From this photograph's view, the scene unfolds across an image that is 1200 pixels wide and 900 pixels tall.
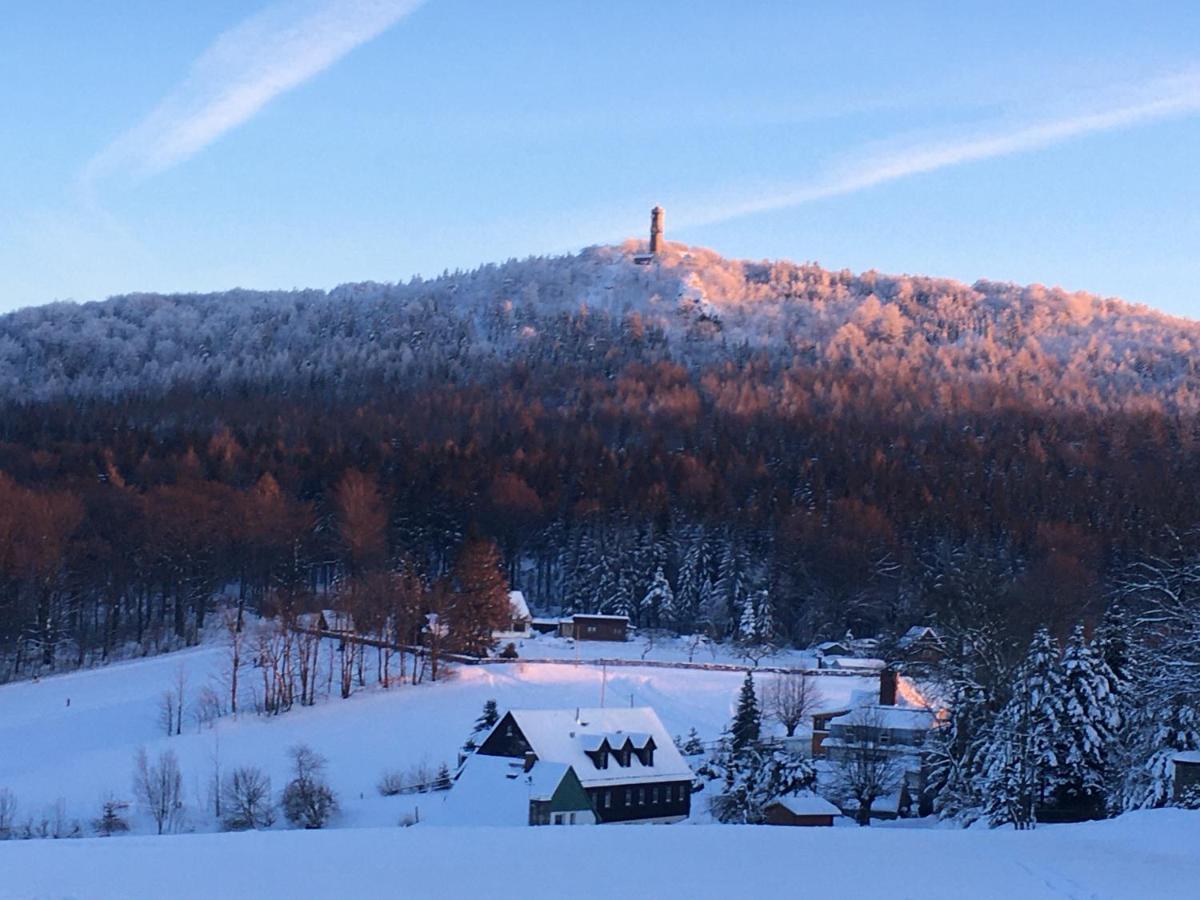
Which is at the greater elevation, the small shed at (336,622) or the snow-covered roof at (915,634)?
the snow-covered roof at (915,634)

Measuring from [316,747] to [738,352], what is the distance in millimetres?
105593

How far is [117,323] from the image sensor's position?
164625mm

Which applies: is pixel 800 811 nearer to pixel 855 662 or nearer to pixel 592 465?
pixel 855 662

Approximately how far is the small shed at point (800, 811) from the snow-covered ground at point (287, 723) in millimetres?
9159

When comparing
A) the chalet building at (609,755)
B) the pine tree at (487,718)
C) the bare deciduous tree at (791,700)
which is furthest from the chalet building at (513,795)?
the bare deciduous tree at (791,700)

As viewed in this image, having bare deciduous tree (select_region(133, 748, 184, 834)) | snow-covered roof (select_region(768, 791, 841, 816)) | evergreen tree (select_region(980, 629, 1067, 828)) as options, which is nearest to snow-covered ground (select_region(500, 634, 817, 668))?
bare deciduous tree (select_region(133, 748, 184, 834))

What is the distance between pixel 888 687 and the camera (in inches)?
1689

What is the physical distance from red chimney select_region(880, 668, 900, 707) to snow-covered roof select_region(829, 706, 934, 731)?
1216 millimetres

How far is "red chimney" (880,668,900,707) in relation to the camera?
4253 centimetres

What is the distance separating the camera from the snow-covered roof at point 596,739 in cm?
3272

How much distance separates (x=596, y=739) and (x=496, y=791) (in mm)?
4682

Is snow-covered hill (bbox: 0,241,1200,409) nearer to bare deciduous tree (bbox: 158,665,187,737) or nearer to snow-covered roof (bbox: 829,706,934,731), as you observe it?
bare deciduous tree (bbox: 158,665,187,737)

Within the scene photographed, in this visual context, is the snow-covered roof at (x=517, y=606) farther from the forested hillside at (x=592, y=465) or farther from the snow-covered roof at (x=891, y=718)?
the snow-covered roof at (x=891, y=718)

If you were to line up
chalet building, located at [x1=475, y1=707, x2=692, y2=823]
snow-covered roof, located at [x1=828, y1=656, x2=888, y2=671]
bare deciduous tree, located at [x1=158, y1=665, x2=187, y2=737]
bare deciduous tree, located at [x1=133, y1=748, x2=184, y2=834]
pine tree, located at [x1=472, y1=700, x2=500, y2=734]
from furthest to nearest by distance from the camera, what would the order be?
Result: snow-covered roof, located at [x1=828, y1=656, x2=888, y2=671]
bare deciduous tree, located at [x1=158, y1=665, x2=187, y2=737]
pine tree, located at [x1=472, y1=700, x2=500, y2=734]
chalet building, located at [x1=475, y1=707, x2=692, y2=823]
bare deciduous tree, located at [x1=133, y1=748, x2=184, y2=834]
